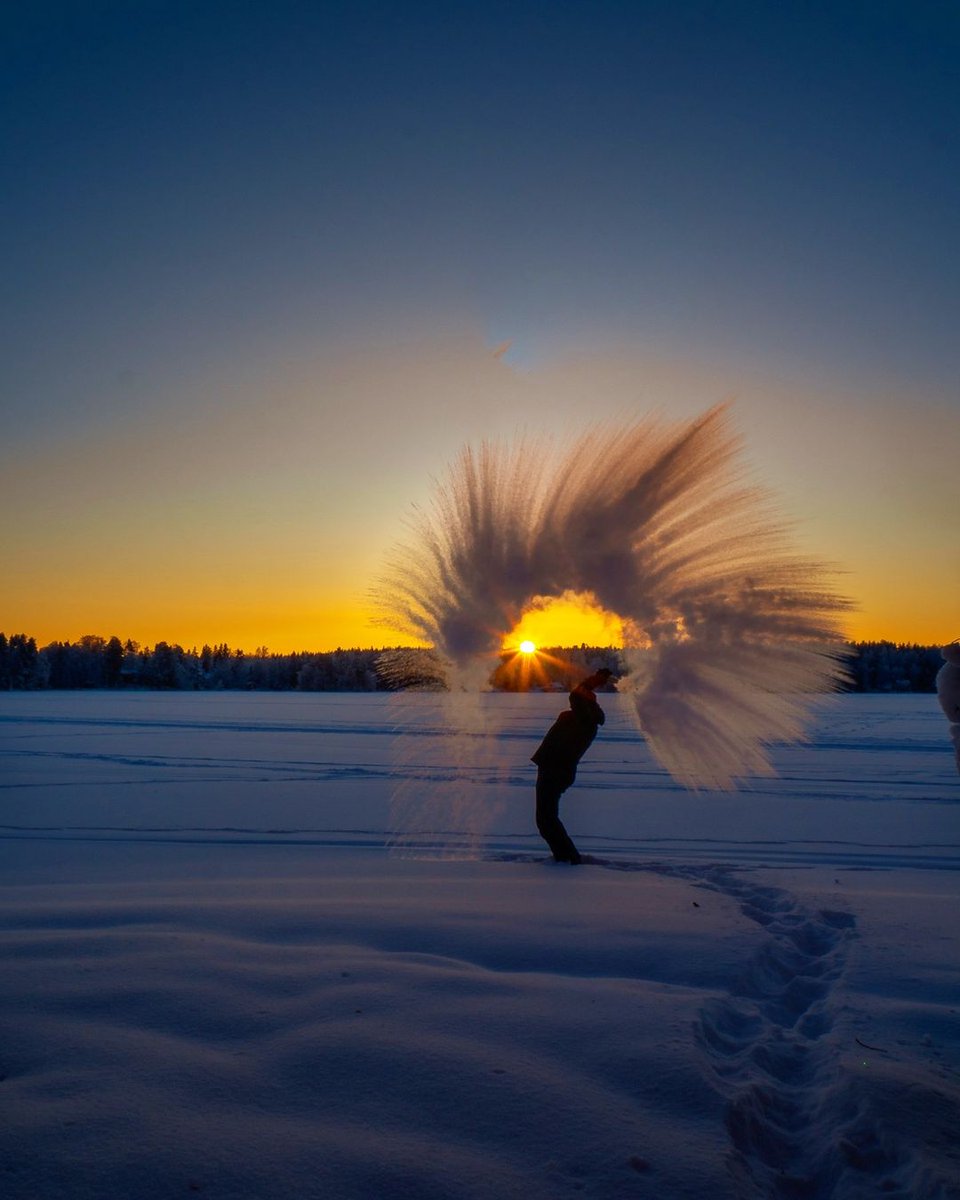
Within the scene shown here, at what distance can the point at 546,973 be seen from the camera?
4168 millimetres

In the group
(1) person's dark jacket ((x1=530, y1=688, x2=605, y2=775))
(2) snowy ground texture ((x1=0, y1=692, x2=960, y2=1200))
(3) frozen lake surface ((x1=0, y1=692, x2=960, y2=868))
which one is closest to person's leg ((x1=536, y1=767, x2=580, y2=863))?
(1) person's dark jacket ((x1=530, y1=688, x2=605, y2=775))

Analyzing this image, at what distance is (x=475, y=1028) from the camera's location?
3.32 metres

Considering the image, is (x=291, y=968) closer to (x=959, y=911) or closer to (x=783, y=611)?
(x=783, y=611)

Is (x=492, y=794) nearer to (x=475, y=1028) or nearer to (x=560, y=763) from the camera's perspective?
(x=560, y=763)

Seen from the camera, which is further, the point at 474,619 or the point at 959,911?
the point at 474,619

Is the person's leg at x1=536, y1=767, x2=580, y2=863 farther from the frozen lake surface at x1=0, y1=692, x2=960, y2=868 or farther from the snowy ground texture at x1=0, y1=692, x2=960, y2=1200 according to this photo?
the frozen lake surface at x1=0, y1=692, x2=960, y2=868

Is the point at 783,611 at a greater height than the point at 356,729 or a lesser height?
greater

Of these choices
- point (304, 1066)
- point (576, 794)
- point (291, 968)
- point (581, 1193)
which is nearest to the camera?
point (581, 1193)

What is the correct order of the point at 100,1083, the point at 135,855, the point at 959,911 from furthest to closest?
the point at 135,855 < the point at 959,911 < the point at 100,1083

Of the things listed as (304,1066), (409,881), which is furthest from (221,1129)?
(409,881)

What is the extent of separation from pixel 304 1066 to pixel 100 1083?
2.23 feet

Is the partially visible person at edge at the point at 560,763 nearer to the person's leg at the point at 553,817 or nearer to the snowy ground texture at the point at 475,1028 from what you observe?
the person's leg at the point at 553,817

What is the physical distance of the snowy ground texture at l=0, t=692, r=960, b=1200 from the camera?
243cm

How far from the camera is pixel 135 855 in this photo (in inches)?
345
